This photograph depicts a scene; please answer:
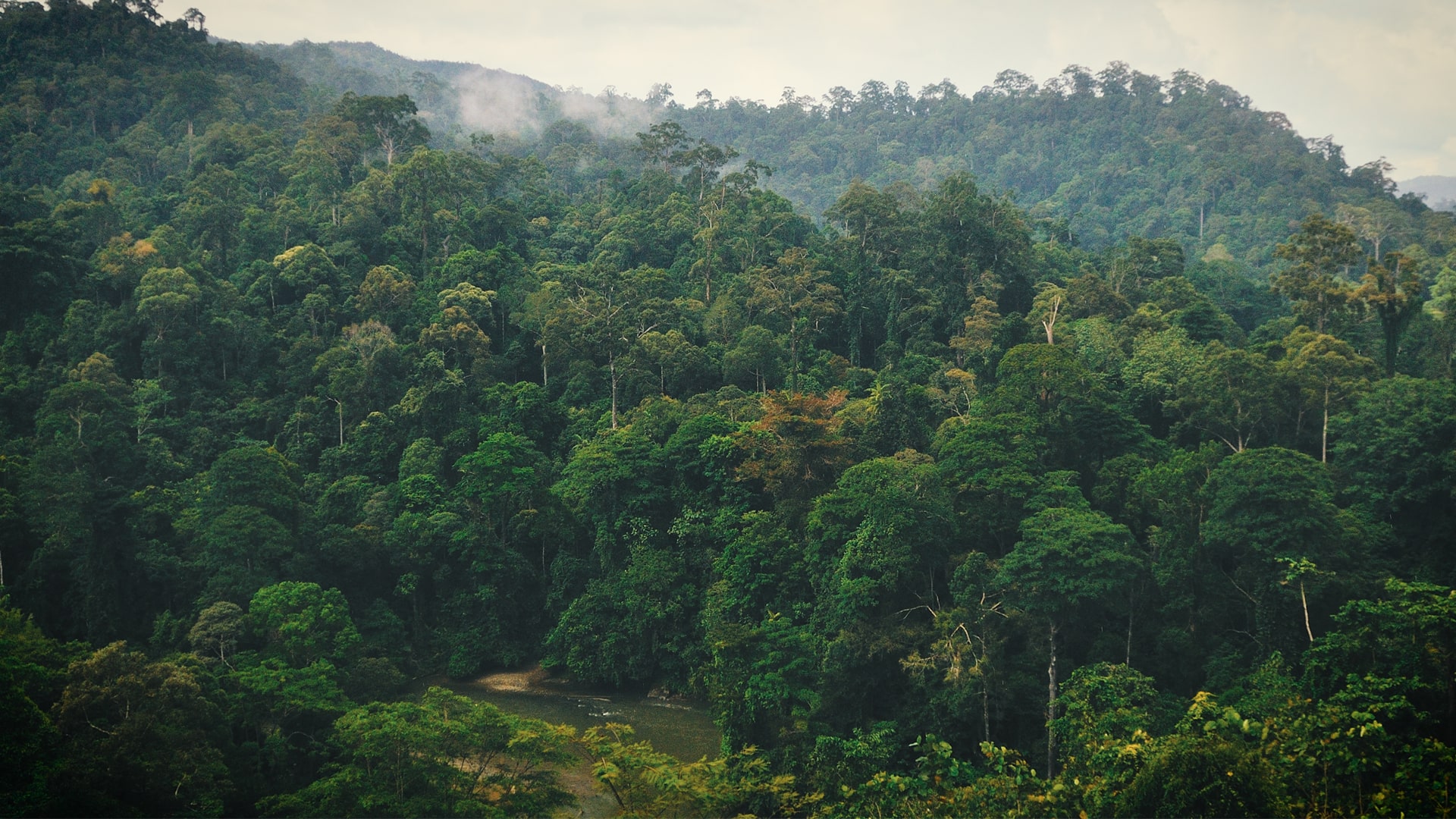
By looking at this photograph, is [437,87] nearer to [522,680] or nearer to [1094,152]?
[1094,152]

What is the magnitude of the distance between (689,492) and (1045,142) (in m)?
50.9

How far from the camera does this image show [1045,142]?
6688 cm

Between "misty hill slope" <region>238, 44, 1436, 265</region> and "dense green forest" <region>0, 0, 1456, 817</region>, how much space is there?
9.98 meters

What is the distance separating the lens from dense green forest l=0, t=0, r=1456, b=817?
15.0 meters

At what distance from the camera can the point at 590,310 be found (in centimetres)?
2925

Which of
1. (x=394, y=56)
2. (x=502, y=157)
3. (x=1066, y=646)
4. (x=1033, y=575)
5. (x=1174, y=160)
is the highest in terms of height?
(x=394, y=56)

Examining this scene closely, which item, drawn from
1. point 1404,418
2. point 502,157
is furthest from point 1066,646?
point 502,157

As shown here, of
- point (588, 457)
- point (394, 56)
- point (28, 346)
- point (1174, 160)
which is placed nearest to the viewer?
point (588, 457)

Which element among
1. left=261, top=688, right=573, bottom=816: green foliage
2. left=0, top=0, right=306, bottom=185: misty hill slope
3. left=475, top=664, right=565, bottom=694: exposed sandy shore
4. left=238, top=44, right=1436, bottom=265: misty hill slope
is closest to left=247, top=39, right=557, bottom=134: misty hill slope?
left=238, top=44, right=1436, bottom=265: misty hill slope

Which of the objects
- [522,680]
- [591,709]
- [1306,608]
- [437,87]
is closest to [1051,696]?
[1306,608]

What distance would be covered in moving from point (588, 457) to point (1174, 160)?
149 feet

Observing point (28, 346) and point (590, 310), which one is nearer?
point (28, 346)

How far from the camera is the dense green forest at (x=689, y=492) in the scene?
49.2 feet

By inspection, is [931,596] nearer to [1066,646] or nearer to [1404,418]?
[1066,646]
